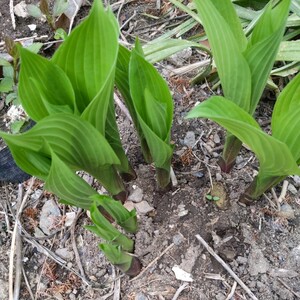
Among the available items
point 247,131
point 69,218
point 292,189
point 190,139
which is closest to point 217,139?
point 190,139

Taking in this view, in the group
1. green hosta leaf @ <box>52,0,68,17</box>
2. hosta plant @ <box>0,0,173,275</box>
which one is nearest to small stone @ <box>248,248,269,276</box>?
hosta plant @ <box>0,0,173,275</box>

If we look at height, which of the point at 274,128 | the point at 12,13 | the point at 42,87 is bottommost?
the point at 12,13

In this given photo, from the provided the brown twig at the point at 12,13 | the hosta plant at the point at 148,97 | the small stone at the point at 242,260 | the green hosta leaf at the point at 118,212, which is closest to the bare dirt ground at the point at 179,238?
the small stone at the point at 242,260

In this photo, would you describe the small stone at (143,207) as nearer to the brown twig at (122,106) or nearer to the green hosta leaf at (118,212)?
the green hosta leaf at (118,212)

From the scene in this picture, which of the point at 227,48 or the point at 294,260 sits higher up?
the point at 227,48

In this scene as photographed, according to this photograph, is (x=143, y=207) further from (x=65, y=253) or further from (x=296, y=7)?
(x=296, y=7)
